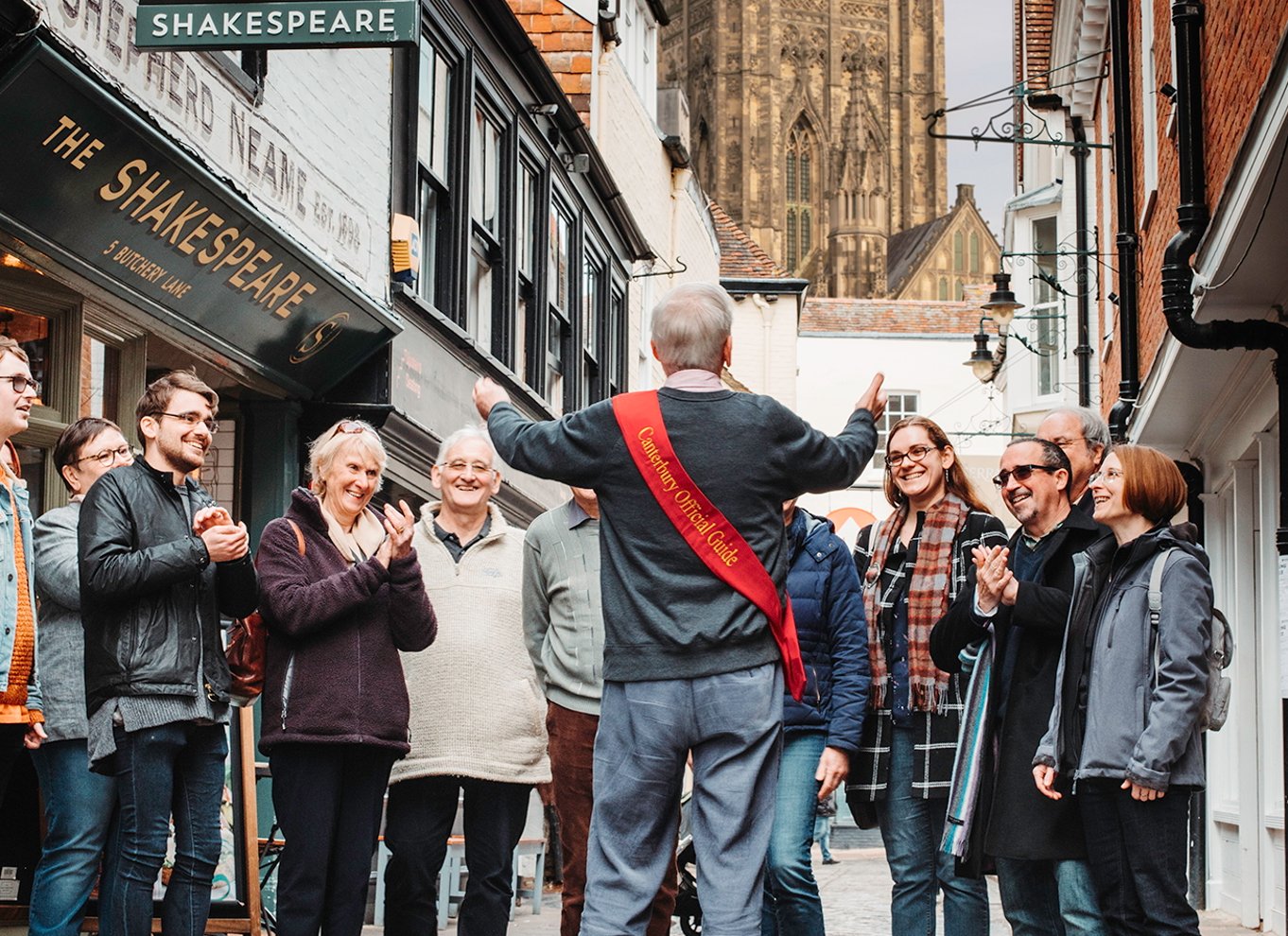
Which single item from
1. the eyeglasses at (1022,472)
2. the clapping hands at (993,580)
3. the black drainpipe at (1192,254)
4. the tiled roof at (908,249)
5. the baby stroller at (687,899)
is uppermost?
the tiled roof at (908,249)

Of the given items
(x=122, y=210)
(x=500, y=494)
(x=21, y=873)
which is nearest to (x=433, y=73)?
(x=500, y=494)

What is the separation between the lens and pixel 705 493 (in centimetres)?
514

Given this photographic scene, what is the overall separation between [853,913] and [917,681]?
16.9 ft

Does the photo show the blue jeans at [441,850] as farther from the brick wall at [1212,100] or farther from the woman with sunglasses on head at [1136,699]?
the brick wall at [1212,100]

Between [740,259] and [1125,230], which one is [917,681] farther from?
[740,259]

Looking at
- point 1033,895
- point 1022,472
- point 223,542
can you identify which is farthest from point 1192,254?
point 223,542

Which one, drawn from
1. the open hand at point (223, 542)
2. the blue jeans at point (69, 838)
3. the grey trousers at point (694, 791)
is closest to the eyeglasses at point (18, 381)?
the open hand at point (223, 542)

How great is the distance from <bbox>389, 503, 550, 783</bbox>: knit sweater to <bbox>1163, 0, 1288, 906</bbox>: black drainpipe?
13.9ft

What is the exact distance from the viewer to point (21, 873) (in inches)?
298

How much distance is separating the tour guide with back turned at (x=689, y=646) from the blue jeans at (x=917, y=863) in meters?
1.50

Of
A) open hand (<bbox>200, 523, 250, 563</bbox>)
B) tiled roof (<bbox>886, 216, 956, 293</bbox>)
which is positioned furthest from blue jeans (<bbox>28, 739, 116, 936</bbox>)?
tiled roof (<bbox>886, 216, 956, 293</bbox>)

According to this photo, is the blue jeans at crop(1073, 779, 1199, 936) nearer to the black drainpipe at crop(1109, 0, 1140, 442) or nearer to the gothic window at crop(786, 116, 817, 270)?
the black drainpipe at crop(1109, 0, 1140, 442)

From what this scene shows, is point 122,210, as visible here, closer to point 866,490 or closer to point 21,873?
point 21,873

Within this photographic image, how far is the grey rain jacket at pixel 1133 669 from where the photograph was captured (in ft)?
18.8
